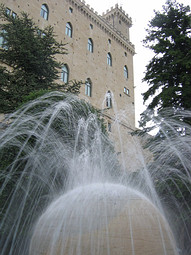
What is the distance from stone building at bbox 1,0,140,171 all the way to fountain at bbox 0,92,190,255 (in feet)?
26.9

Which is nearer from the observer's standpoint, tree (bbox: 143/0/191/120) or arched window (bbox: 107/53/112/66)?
tree (bbox: 143/0/191/120)

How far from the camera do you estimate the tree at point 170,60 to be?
990 centimetres

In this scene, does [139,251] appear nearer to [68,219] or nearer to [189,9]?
[68,219]

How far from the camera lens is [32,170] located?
718 cm

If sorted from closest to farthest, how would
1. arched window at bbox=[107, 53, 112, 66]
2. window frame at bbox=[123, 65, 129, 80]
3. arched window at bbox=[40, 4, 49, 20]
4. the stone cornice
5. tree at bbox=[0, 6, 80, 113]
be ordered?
tree at bbox=[0, 6, 80, 113], arched window at bbox=[40, 4, 49, 20], the stone cornice, arched window at bbox=[107, 53, 112, 66], window frame at bbox=[123, 65, 129, 80]

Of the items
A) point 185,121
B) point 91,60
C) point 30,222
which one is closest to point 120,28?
point 91,60

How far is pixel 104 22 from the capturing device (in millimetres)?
24078

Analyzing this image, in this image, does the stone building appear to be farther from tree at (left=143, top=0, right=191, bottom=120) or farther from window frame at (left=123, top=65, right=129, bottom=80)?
tree at (left=143, top=0, right=191, bottom=120)

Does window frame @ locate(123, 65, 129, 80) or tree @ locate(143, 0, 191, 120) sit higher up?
window frame @ locate(123, 65, 129, 80)

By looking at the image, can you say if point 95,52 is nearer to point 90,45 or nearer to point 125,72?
point 90,45

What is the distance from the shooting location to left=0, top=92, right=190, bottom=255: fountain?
379cm

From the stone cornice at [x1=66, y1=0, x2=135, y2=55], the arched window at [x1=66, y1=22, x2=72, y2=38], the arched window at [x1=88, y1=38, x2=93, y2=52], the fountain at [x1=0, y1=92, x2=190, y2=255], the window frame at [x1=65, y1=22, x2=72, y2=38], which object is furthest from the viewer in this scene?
the arched window at [x1=88, y1=38, x2=93, y2=52]

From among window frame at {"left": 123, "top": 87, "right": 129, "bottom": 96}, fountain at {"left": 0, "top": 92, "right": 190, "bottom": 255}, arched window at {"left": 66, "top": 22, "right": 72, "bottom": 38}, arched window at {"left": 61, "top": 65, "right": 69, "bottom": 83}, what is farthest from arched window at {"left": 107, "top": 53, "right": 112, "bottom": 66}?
fountain at {"left": 0, "top": 92, "right": 190, "bottom": 255}

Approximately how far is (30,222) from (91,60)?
17.6 meters
